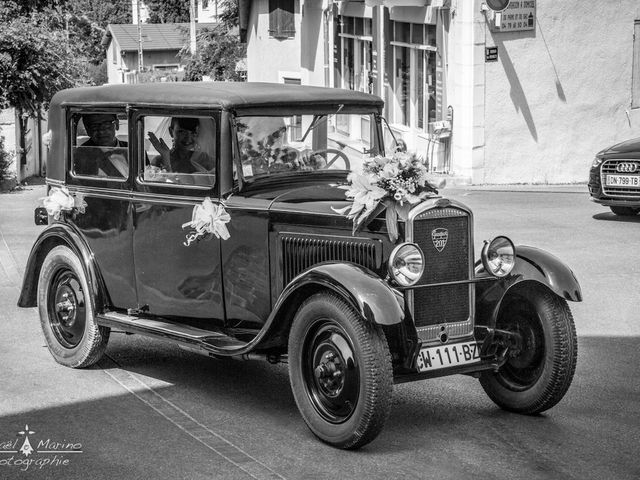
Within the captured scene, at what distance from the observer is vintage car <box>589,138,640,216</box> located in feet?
48.2

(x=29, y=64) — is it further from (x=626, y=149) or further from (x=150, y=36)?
(x=150, y=36)

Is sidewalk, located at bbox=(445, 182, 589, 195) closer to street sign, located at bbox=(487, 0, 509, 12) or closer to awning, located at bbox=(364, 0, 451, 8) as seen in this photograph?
street sign, located at bbox=(487, 0, 509, 12)

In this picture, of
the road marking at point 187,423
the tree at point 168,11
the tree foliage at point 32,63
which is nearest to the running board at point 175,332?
the road marking at point 187,423

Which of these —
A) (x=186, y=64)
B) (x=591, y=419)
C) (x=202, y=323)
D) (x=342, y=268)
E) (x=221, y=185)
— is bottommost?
(x=591, y=419)

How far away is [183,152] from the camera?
7457mm

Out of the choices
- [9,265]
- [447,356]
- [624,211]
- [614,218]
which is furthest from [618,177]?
[447,356]

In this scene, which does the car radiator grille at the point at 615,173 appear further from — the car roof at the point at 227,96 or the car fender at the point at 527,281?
the car fender at the point at 527,281

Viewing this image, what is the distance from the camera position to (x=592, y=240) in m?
13.5

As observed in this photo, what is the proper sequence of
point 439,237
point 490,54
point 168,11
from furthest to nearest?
1. point 168,11
2. point 490,54
3. point 439,237

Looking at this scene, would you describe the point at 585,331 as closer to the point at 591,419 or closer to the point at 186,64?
the point at 591,419

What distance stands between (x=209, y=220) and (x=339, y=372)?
1.47 meters

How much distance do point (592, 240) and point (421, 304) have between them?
759cm

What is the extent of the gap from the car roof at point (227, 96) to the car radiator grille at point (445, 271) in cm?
151

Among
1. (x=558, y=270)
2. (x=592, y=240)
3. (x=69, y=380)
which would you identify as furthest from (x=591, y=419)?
(x=592, y=240)
